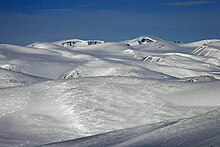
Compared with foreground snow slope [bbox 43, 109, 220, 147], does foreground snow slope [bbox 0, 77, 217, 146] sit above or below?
above

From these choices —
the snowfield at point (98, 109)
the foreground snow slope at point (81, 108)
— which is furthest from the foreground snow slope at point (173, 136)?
the foreground snow slope at point (81, 108)

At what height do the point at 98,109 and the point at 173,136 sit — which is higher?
the point at 98,109

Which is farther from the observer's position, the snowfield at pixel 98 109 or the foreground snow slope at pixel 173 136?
the snowfield at pixel 98 109

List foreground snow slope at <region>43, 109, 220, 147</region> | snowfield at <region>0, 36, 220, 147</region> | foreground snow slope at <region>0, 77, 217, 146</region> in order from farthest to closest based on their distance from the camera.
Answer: foreground snow slope at <region>0, 77, 217, 146</region> → snowfield at <region>0, 36, 220, 147</region> → foreground snow slope at <region>43, 109, 220, 147</region>

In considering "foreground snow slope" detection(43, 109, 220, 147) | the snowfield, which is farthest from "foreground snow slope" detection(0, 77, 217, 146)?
"foreground snow slope" detection(43, 109, 220, 147)

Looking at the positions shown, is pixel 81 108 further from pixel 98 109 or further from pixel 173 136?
→ pixel 173 136

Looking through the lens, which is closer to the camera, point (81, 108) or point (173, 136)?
point (173, 136)

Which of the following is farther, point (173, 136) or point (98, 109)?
point (98, 109)

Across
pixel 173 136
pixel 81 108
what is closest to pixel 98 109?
pixel 81 108

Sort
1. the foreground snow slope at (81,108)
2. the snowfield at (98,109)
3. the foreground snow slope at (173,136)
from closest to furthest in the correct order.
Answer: the foreground snow slope at (173,136) < the snowfield at (98,109) < the foreground snow slope at (81,108)

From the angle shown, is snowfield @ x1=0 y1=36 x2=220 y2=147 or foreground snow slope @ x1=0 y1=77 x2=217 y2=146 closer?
snowfield @ x1=0 y1=36 x2=220 y2=147

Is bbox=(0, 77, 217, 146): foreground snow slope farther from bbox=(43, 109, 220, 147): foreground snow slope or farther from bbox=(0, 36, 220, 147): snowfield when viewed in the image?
bbox=(43, 109, 220, 147): foreground snow slope

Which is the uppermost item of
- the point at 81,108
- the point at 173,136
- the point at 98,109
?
the point at 81,108

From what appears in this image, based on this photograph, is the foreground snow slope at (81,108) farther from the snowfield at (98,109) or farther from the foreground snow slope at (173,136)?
the foreground snow slope at (173,136)
